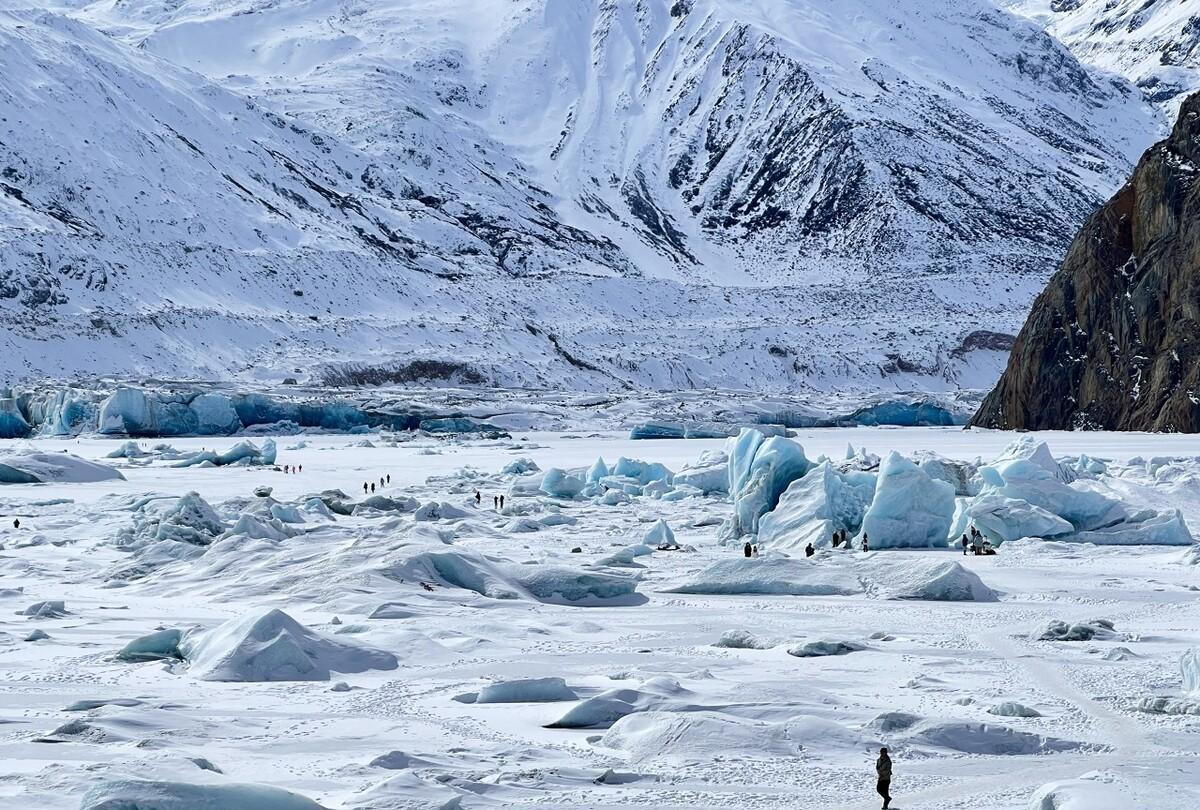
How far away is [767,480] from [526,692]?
1412cm

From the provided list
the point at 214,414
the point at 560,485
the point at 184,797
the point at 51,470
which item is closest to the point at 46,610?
the point at 184,797

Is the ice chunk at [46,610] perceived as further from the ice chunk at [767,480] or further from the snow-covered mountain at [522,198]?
the snow-covered mountain at [522,198]

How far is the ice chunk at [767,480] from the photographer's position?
83.2 ft

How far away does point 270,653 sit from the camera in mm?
13117

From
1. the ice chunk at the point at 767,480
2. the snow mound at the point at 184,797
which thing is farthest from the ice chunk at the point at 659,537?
the snow mound at the point at 184,797

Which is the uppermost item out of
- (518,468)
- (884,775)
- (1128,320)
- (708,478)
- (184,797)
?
(1128,320)

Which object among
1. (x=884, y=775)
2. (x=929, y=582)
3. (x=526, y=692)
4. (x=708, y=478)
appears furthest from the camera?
(x=708, y=478)

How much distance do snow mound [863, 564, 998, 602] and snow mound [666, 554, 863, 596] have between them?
35cm

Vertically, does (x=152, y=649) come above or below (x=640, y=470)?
above

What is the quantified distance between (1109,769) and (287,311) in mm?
96896

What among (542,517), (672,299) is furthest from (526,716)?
(672,299)

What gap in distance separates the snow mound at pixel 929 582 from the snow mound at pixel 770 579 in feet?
1.16

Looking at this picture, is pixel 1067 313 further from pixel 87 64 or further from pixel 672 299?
pixel 87 64

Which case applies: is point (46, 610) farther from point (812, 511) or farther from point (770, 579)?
point (812, 511)
